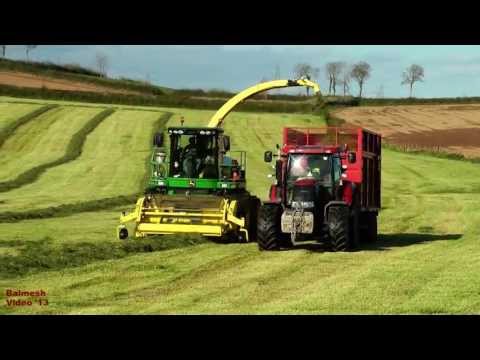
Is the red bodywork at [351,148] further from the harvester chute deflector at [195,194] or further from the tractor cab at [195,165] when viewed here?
the tractor cab at [195,165]

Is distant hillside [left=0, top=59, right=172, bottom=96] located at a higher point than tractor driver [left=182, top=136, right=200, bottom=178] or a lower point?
higher

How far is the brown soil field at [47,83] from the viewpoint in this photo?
2881 inches

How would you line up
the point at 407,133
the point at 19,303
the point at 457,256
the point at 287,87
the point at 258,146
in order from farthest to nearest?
1. the point at 407,133
2. the point at 258,146
3. the point at 287,87
4. the point at 457,256
5. the point at 19,303

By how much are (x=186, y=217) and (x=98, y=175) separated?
2296cm

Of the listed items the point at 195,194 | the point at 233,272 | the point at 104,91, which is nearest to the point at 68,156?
the point at 104,91

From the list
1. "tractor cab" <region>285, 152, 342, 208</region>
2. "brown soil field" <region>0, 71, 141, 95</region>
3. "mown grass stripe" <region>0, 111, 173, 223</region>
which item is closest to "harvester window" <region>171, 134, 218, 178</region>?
"tractor cab" <region>285, 152, 342, 208</region>

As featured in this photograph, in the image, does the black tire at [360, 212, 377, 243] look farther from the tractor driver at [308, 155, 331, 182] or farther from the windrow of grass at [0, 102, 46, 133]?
the windrow of grass at [0, 102, 46, 133]

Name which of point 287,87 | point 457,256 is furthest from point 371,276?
point 287,87

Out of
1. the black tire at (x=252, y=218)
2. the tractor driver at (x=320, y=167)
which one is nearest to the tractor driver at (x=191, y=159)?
the black tire at (x=252, y=218)

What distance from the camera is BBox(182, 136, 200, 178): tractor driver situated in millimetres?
21797

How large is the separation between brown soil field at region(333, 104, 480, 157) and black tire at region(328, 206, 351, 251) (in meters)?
35.4
